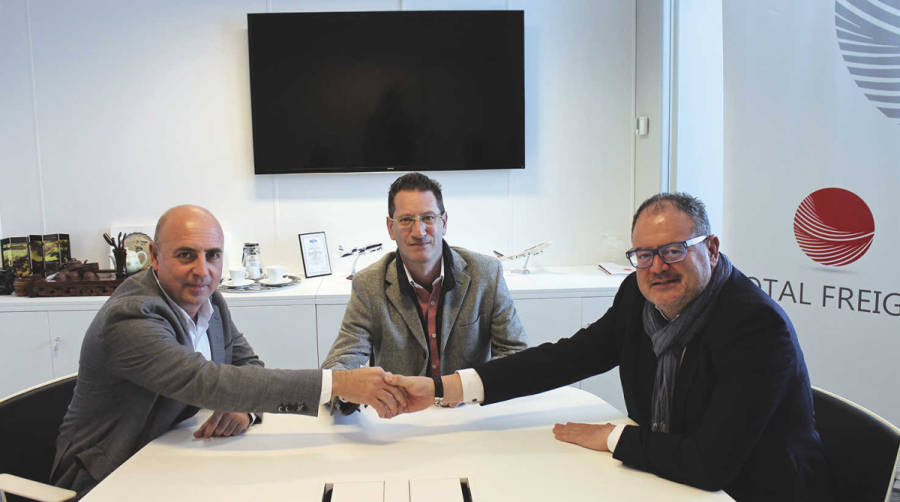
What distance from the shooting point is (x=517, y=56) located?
3887 millimetres

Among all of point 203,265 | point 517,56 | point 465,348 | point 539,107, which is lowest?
point 465,348

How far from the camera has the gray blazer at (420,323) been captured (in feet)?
7.24

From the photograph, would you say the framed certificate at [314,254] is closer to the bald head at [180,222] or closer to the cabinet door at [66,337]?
the cabinet door at [66,337]

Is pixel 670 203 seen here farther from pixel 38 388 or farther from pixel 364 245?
pixel 364 245

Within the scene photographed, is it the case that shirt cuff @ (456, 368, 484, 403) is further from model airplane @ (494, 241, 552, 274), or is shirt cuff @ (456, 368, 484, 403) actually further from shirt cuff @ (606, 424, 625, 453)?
model airplane @ (494, 241, 552, 274)

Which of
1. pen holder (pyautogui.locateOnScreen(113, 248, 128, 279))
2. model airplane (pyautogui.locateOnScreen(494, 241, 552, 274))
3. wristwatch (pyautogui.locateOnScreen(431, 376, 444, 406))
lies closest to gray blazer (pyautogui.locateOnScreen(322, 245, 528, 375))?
wristwatch (pyautogui.locateOnScreen(431, 376, 444, 406))

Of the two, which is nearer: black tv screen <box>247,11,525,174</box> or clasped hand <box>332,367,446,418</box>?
clasped hand <box>332,367,446,418</box>

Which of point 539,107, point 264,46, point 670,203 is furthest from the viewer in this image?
point 539,107

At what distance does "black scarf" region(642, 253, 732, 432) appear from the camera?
1548mm

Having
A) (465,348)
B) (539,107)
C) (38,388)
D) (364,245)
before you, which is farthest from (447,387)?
(539,107)

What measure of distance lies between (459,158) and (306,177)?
0.96 m

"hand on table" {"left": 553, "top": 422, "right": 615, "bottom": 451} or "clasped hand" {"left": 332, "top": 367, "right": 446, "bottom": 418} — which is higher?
"clasped hand" {"left": 332, "top": 367, "right": 446, "bottom": 418}

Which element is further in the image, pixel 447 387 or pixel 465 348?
pixel 465 348

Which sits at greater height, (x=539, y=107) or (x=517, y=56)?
(x=517, y=56)
